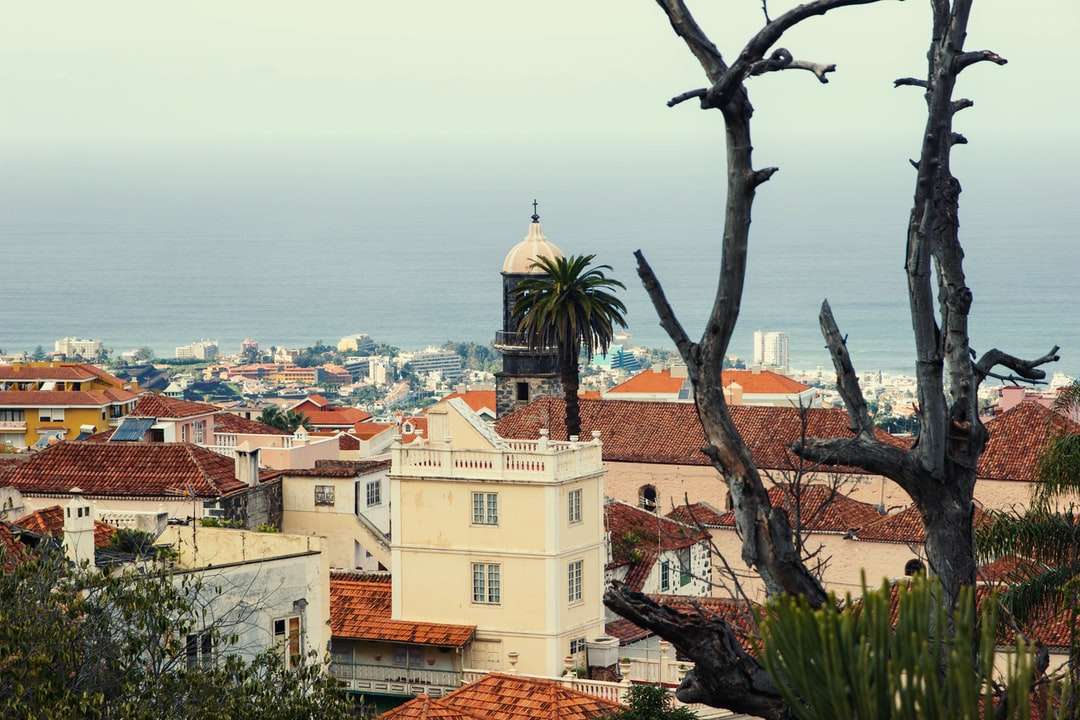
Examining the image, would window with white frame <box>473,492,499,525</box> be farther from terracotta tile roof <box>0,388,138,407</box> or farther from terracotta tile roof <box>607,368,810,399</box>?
terracotta tile roof <box>607,368,810,399</box>

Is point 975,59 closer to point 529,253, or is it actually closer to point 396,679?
point 396,679

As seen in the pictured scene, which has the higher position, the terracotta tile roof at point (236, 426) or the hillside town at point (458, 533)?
the terracotta tile roof at point (236, 426)

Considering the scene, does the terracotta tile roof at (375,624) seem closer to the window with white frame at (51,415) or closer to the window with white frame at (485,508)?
the window with white frame at (485,508)

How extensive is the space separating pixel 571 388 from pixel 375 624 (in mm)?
25545

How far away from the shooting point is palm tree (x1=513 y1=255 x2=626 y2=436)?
76000 millimetres

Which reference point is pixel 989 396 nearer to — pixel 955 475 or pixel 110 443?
pixel 110 443

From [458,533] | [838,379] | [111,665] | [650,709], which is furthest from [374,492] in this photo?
[838,379]

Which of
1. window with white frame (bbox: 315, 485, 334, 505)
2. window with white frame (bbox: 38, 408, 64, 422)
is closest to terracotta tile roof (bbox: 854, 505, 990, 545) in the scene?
window with white frame (bbox: 315, 485, 334, 505)

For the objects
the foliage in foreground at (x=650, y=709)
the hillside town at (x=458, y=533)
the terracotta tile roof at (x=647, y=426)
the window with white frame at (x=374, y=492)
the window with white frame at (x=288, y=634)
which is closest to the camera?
the foliage in foreground at (x=650, y=709)

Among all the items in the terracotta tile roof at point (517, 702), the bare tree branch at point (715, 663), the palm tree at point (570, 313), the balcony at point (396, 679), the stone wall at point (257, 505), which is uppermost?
the palm tree at point (570, 313)

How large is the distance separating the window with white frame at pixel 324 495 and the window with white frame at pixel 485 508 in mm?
8953

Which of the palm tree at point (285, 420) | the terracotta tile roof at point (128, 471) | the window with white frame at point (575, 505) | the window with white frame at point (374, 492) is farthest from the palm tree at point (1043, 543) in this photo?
the palm tree at point (285, 420)

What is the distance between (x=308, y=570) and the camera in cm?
3819

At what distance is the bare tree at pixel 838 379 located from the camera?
40.3 ft
